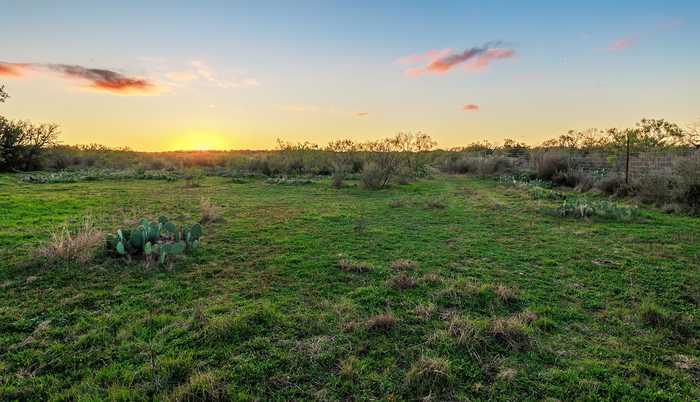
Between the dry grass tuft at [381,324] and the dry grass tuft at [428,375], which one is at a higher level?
the dry grass tuft at [381,324]

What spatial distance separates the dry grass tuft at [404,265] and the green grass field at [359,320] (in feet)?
0.33

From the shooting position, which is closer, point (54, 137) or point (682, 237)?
point (682, 237)

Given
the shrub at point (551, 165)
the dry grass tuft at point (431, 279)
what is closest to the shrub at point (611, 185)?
the shrub at point (551, 165)

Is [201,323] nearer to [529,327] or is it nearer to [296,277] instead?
[296,277]

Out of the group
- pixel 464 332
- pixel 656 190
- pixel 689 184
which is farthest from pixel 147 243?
pixel 656 190

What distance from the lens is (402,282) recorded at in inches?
211

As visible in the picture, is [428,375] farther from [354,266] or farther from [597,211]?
[597,211]

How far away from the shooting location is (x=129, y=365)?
11.1 ft

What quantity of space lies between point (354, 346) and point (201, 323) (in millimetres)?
1856

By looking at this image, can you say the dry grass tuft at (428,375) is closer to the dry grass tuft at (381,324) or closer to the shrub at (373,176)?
the dry grass tuft at (381,324)

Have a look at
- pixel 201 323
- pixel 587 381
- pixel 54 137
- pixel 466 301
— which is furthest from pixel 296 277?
pixel 54 137

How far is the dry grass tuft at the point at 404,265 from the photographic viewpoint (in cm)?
621

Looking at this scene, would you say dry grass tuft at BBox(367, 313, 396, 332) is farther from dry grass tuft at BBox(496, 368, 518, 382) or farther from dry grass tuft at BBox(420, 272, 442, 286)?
dry grass tuft at BBox(420, 272, 442, 286)

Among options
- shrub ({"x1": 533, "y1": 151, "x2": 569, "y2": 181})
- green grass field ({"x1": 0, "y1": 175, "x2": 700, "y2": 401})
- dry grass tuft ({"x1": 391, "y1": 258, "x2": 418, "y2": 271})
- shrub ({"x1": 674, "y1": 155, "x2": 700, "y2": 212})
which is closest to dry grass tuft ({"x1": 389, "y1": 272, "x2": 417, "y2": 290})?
green grass field ({"x1": 0, "y1": 175, "x2": 700, "y2": 401})
